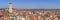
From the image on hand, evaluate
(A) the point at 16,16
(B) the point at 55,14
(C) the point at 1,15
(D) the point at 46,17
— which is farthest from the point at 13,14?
(B) the point at 55,14

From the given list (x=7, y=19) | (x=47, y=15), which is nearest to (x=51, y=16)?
(x=47, y=15)

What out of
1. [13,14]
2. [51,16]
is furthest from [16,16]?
[51,16]

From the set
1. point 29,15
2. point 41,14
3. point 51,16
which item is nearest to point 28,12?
point 29,15

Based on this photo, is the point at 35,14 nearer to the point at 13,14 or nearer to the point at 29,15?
the point at 29,15

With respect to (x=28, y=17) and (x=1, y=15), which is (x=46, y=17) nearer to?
(x=28, y=17)

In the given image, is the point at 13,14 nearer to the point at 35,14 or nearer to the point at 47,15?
the point at 35,14

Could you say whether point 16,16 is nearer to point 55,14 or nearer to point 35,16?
point 35,16
